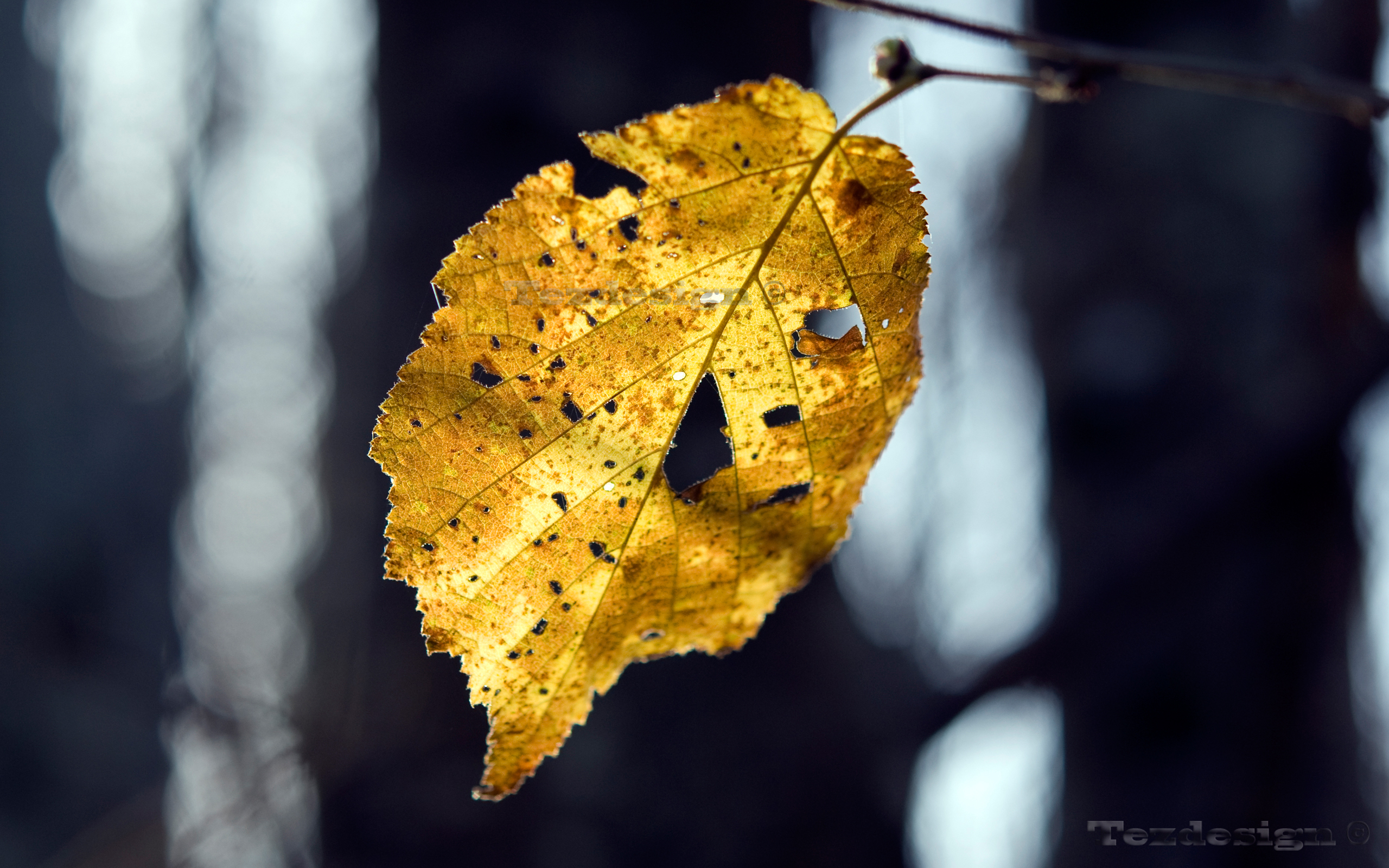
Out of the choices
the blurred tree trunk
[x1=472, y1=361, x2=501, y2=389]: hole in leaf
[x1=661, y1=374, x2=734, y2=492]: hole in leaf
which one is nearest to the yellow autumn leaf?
[x1=472, y1=361, x2=501, y2=389]: hole in leaf

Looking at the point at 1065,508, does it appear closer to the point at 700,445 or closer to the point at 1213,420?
the point at 1213,420

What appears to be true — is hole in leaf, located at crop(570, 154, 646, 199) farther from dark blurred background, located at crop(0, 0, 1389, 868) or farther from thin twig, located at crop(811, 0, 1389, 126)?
dark blurred background, located at crop(0, 0, 1389, 868)

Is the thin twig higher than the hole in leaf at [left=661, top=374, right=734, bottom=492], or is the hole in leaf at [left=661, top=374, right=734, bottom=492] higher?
the thin twig

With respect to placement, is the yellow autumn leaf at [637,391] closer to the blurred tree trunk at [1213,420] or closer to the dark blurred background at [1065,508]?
the dark blurred background at [1065,508]

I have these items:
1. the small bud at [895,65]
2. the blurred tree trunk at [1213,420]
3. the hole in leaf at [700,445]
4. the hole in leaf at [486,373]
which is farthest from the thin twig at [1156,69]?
the blurred tree trunk at [1213,420]

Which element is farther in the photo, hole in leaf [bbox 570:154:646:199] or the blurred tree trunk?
the blurred tree trunk

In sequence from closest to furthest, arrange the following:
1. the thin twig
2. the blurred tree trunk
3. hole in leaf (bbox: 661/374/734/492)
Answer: the thin twig
hole in leaf (bbox: 661/374/734/492)
the blurred tree trunk
